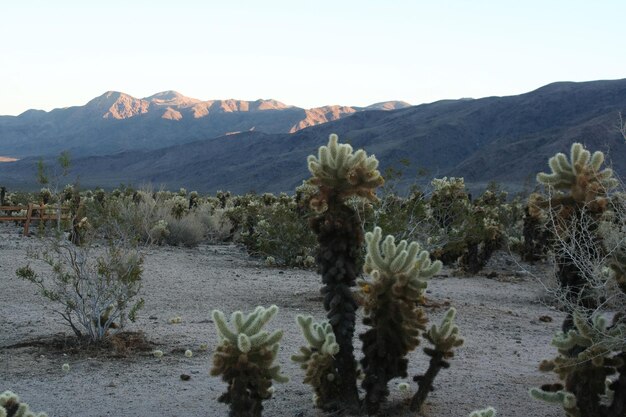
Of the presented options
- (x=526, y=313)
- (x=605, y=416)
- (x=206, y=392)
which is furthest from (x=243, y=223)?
(x=605, y=416)

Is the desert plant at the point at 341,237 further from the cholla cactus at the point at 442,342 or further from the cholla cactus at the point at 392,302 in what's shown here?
the cholla cactus at the point at 442,342

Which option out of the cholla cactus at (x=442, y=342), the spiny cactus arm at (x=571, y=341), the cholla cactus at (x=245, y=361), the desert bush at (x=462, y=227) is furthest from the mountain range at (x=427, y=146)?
the cholla cactus at (x=245, y=361)

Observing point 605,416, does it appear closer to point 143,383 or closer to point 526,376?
point 526,376

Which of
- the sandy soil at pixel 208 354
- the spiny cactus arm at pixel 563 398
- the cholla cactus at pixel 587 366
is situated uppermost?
the cholla cactus at pixel 587 366

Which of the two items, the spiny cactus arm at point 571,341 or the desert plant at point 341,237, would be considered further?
the desert plant at point 341,237

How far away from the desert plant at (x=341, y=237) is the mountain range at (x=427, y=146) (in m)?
59.2

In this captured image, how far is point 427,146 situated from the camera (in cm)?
8838

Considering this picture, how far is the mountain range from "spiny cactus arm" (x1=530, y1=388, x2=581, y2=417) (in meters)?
59.6

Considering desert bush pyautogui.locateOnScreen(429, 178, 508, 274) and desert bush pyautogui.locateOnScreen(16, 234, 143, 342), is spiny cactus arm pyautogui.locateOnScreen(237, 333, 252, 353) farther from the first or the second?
desert bush pyautogui.locateOnScreen(429, 178, 508, 274)

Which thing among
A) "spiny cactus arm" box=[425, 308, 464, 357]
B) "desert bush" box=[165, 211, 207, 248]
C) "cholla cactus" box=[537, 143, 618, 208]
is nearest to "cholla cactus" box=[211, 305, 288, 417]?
"spiny cactus arm" box=[425, 308, 464, 357]

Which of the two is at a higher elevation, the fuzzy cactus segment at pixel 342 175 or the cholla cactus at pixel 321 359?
the fuzzy cactus segment at pixel 342 175

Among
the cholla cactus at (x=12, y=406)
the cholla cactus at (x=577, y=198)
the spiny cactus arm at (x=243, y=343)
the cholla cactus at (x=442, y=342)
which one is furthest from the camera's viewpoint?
the cholla cactus at (x=577, y=198)

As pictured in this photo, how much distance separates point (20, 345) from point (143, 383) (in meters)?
1.97

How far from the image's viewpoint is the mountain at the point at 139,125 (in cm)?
15675
